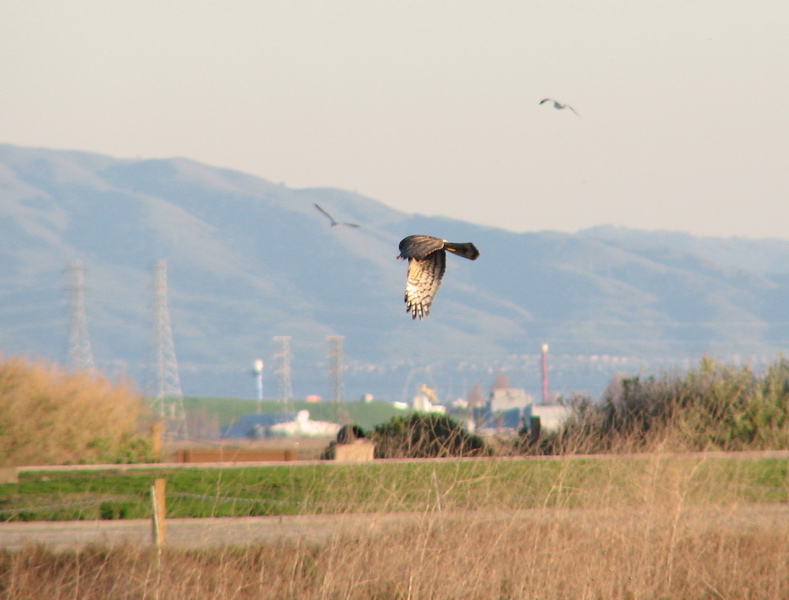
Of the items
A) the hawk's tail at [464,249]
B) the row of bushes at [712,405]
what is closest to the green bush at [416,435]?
the row of bushes at [712,405]

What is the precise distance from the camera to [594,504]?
13414mm

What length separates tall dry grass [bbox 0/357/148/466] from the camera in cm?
Answer: 2491

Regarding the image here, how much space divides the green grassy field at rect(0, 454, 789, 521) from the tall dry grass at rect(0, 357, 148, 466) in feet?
8.39

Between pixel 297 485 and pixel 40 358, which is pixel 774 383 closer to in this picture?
pixel 297 485

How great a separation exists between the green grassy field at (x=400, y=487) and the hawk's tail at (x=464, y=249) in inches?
248

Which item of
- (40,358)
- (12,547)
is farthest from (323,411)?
(12,547)

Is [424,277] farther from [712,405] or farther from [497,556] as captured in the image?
[712,405]

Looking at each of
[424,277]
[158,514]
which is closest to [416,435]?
[158,514]

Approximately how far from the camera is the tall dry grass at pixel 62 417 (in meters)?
24.9

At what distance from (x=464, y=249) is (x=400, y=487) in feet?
26.0

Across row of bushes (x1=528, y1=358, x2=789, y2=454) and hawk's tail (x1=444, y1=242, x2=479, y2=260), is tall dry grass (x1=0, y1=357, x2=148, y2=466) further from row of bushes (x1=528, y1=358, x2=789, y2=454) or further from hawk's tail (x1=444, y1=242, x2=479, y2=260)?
hawk's tail (x1=444, y1=242, x2=479, y2=260)

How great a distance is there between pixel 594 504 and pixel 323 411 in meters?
170

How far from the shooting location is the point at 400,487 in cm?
1320

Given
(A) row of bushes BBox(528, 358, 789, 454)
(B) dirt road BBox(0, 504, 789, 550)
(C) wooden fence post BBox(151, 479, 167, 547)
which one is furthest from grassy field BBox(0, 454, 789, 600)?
(A) row of bushes BBox(528, 358, 789, 454)
